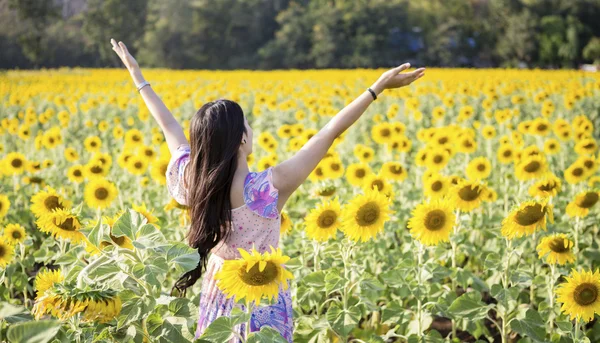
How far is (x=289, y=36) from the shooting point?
138 ft

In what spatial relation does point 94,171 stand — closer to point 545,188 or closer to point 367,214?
point 367,214

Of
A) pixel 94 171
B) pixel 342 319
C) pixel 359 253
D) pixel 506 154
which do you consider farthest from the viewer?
pixel 506 154

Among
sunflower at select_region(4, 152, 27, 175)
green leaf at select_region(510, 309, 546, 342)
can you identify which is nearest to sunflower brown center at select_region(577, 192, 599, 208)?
green leaf at select_region(510, 309, 546, 342)

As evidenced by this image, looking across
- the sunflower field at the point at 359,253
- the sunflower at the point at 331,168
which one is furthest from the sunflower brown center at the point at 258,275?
the sunflower at the point at 331,168

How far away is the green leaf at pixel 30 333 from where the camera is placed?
1348 millimetres

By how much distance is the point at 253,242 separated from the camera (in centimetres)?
226

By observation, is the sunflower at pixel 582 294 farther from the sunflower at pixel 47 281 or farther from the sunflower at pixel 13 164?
the sunflower at pixel 13 164

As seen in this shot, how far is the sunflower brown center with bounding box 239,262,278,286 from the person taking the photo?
176 centimetres

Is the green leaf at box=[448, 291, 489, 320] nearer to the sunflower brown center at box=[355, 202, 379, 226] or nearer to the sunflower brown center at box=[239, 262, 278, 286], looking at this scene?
the sunflower brown center at box=[355, 202, 379, 226]

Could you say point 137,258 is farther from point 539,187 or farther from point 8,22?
point 8,22

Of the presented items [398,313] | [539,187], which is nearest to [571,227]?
[539,187]

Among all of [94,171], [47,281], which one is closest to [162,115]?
[47,281]

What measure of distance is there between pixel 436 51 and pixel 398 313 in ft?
139

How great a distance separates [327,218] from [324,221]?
2 cm
